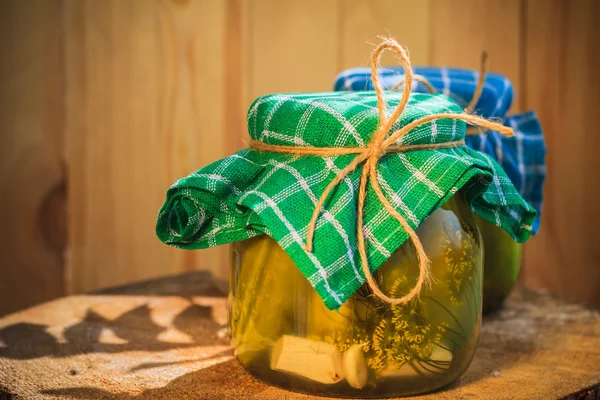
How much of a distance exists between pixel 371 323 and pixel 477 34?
831 millimetres

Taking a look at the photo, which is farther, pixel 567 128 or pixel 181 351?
pixel 567 128

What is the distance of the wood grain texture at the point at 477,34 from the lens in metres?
1.24

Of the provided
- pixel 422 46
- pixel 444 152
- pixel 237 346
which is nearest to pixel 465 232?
pixel 444 152

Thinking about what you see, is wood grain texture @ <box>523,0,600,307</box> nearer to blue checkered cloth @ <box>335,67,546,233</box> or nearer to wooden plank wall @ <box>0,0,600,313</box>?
wooden plank wall @ <box>0,0,600,313</box>

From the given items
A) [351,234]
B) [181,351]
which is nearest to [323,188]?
[351,234]

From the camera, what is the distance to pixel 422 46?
49.1 inches

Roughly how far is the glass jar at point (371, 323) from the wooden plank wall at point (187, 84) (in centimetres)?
69

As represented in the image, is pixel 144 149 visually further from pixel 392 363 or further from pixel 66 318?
pixel 392 363

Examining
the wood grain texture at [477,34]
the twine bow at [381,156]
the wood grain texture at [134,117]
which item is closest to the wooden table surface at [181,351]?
the twine bow at [381,156]

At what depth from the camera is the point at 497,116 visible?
0.78 meters

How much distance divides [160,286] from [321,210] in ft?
1.49

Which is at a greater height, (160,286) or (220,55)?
(220,55)

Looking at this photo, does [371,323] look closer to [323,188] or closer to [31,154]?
[323,188]

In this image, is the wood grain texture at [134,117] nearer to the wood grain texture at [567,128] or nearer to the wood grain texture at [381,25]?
the wood grain texture at [381,25]
